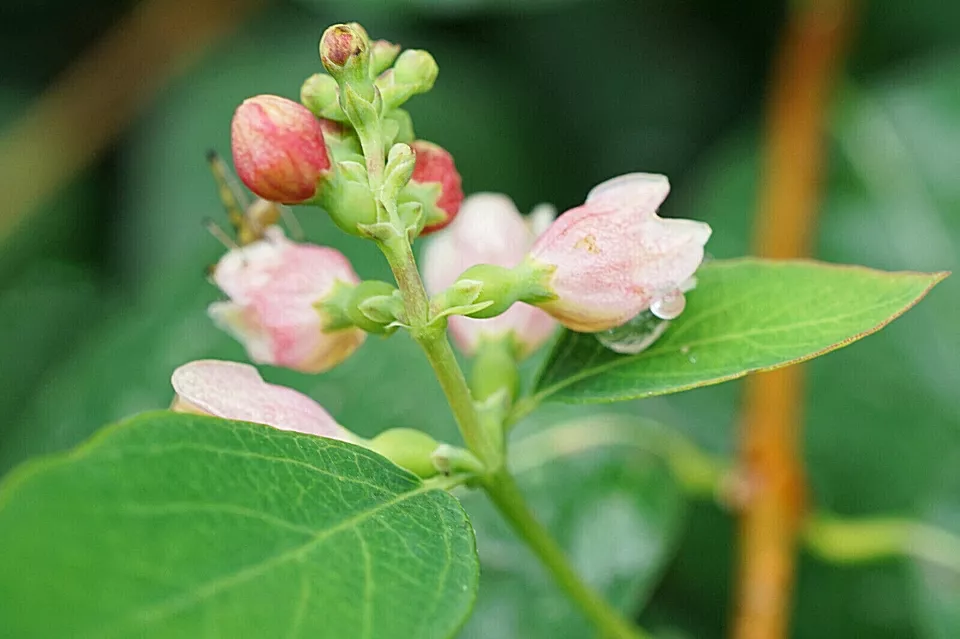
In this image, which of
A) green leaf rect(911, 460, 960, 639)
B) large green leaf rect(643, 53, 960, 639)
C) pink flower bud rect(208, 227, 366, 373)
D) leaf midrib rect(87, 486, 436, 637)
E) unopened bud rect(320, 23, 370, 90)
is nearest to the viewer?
leaf midrib rect(87, 486, 436, 637)

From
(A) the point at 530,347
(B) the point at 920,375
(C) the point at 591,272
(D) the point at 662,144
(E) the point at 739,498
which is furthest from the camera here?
(D) the point at 662,144

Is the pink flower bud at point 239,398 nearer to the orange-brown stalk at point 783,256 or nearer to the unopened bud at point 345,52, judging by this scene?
the unopened bud at point 345,52

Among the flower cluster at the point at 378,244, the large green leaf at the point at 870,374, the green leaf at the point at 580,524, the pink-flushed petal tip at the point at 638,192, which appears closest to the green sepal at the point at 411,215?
the flower cluster at the point at 378,244

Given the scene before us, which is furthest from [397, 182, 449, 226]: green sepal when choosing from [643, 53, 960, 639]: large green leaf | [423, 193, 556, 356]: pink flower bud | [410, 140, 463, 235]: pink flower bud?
[643, 53, 960, 639]: large green leaf

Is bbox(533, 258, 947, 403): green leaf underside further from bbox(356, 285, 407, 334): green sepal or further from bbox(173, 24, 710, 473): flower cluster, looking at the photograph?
bbox(356, 285, 407, 334): green sepal

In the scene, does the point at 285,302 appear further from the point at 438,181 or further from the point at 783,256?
the point at 783,256

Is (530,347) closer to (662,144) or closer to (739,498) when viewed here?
(739,498)

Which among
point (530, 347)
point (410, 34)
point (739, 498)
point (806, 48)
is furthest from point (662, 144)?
point (530, 347)
